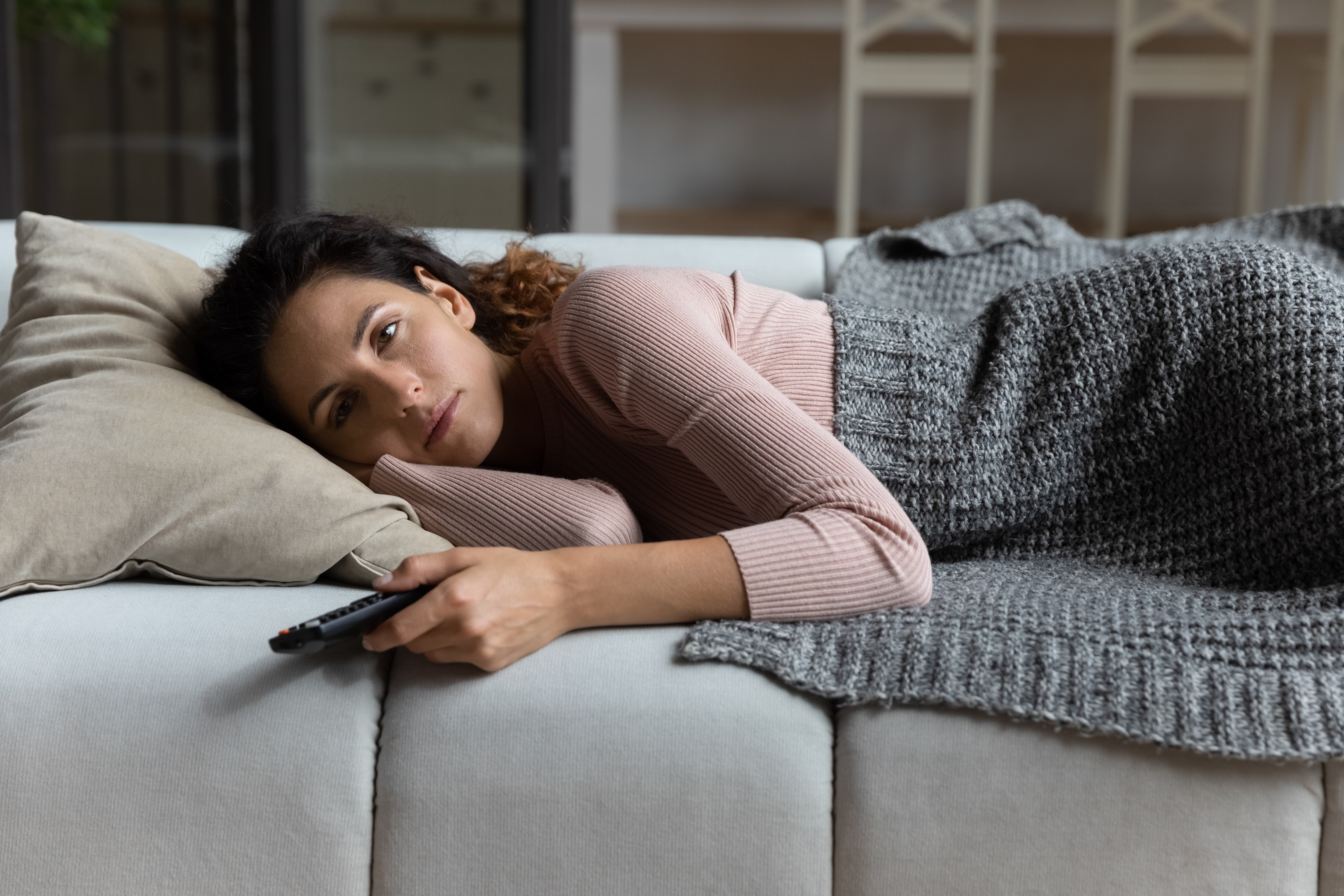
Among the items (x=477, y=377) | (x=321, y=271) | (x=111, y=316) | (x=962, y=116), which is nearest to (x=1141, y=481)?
(x=477, y=377)

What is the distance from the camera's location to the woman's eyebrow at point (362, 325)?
3.91 ft

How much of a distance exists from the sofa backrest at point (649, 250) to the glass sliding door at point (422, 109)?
1721mm

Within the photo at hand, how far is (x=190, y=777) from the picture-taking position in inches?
36.4

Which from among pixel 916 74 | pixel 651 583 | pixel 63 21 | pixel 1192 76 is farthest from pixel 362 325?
pixel 1192 76

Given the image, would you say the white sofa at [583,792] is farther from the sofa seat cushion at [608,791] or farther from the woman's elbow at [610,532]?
the woman's elbow at [610,532]

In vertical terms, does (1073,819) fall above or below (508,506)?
below

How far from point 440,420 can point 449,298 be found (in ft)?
0.63

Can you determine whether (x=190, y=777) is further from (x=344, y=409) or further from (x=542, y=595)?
(x=344, y=409)

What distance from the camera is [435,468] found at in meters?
1.20

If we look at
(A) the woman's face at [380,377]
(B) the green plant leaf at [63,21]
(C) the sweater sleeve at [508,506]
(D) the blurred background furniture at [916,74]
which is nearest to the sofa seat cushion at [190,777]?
(C) the sweater sleeve at [508,506]

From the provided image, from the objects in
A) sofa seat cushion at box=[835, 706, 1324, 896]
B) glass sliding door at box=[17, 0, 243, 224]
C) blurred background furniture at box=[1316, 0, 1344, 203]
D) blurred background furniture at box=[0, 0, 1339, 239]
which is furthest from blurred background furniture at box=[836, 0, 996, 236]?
sofa seat cushion at box=[835, 706, 1324, 896]

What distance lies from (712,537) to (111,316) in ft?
2.45

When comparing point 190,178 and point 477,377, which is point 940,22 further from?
point 477,377

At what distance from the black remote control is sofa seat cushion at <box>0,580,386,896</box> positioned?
55mm
